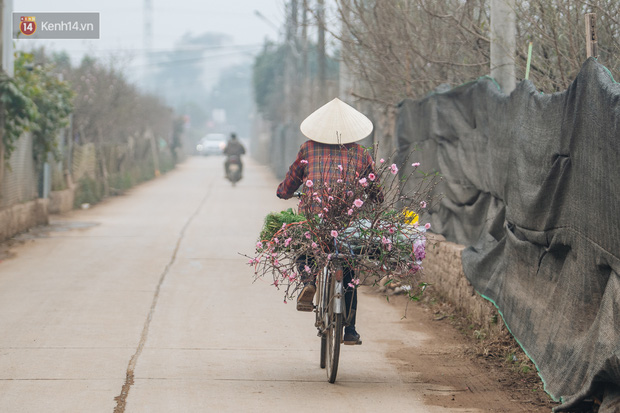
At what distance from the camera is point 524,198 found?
22.1 feet

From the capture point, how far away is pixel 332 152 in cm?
682

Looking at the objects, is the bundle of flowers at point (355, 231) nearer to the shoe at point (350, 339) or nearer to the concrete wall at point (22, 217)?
the shoe at point (350, 339)

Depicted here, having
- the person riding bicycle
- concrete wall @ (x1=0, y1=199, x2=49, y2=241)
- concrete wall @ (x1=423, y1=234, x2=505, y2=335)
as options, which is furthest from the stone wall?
the person riding bicycle

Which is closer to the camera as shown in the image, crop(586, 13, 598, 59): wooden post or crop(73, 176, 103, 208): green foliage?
A: crop(586, 13, 598, 59): wooden post

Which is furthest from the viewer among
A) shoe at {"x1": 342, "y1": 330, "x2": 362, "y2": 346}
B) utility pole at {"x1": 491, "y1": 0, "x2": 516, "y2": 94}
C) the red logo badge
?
the red logo badge

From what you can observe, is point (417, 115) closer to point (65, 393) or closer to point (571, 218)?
point (571, 218)

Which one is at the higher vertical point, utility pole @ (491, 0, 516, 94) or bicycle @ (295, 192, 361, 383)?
utility pole @ (491, 0, 516, 94)

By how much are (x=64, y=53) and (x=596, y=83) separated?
35.9 meters

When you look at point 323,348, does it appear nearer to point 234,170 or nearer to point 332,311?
point 332,311

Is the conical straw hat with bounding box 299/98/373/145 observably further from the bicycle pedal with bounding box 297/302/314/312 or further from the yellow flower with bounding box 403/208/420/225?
the bicycle pedal with bounding box 297/302/314/312

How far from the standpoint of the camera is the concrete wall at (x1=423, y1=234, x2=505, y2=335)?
7.75 meters

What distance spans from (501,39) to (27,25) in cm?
1032

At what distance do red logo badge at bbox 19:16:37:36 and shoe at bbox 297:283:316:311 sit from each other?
11.5 metres

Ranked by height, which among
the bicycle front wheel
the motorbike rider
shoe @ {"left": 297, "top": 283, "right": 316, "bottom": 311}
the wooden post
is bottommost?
the bicycle front wheel
